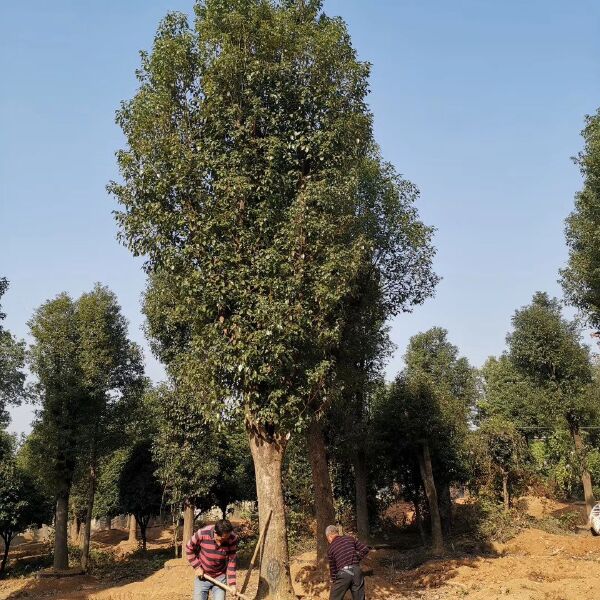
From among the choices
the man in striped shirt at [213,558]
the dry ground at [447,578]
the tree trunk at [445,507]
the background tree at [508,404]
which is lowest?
the dry ground at [447,578]

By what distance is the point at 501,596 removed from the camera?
43.7ft

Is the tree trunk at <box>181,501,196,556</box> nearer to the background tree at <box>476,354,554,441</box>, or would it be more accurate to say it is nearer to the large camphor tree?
the large camphor tree

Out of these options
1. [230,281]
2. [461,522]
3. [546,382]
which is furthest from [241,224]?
[546,382]

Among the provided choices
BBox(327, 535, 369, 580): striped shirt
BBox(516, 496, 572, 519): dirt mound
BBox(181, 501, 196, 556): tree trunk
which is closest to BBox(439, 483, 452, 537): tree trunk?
BBox(516, 496, 572, 519): dirt mound

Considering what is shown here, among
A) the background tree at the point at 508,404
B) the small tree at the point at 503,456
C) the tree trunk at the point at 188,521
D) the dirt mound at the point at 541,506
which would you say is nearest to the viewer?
the tree trunk at the point at 188,521

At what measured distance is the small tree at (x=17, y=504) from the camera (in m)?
36.2

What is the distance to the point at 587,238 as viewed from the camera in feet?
73.6

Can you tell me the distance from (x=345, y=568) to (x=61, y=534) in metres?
22.2

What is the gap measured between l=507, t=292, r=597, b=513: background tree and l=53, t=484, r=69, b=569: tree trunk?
86.3 ft

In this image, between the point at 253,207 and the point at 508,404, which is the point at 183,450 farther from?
the point at 508,404

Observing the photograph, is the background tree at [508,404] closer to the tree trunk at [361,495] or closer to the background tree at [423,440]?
the background tree at [423,440]

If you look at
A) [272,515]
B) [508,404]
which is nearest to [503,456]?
[272,515]

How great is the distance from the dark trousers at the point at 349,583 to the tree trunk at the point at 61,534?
2166cm

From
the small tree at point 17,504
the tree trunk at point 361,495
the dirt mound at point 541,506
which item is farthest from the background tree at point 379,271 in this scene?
the small tree at point 17,504
